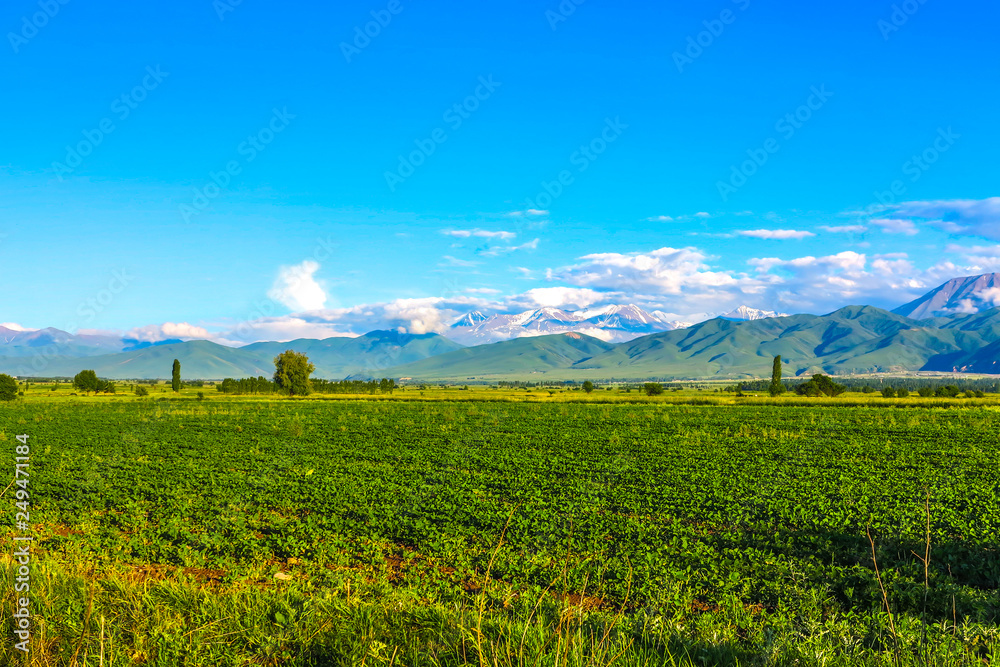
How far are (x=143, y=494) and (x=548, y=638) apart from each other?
17.9m

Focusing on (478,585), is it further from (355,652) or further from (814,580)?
(814,580)

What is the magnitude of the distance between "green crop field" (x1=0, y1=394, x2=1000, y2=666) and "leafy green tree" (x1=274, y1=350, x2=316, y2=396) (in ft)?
285

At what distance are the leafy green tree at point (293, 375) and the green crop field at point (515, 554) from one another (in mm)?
86794

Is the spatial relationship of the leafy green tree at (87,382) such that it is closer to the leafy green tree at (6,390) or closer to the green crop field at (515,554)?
the leafy green tree at (6,390)

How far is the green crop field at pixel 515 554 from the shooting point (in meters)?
5.62

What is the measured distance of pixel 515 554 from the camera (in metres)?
11.4

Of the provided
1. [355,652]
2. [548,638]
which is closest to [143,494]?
[355,652]

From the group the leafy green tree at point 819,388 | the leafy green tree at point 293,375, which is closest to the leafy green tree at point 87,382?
the leafy green tree at point 293,375

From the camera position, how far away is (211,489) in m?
18.7

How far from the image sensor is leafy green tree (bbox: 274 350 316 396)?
375ft

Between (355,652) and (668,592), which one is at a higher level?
(355,652)

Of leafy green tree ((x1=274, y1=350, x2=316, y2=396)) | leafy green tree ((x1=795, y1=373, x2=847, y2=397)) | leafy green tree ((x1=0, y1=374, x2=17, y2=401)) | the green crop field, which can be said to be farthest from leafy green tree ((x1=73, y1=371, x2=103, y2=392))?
leafy green tree ((x1=795, y1=373, x2=847, y2=397))

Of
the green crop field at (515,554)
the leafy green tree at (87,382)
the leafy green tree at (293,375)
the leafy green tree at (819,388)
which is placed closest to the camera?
the green crop field at (515,554)

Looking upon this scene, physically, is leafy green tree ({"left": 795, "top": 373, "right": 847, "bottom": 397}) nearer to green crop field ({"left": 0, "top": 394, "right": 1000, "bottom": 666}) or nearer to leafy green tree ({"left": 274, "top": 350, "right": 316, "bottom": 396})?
green crop field ({"left": 0, "top": 394, "right": 1000, "bottom": 666})
